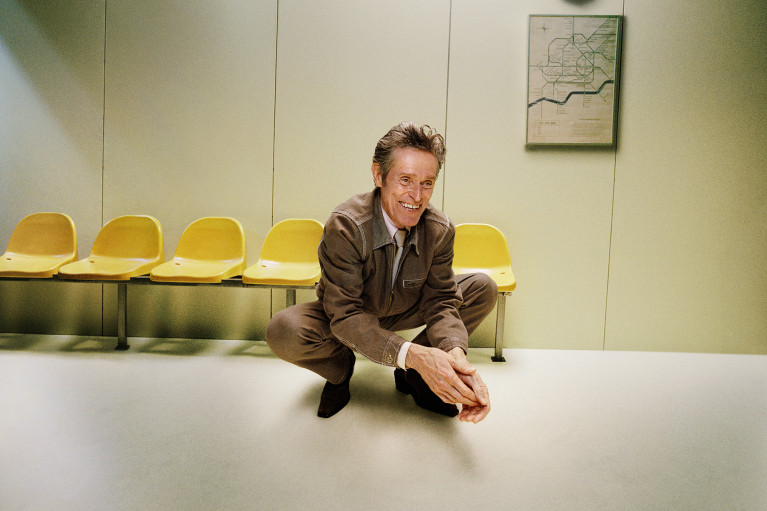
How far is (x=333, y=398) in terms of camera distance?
72.7 inches

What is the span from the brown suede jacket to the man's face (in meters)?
0.11

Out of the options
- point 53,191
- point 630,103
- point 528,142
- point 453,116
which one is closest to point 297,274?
point 453,116

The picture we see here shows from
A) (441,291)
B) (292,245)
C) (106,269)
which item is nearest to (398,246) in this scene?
(441,291)

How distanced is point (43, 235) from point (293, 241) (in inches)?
74.8

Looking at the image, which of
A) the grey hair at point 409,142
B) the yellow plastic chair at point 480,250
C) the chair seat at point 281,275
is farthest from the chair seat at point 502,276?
the grey hair at point 409,142

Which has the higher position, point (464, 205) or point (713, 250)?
point (464, 205)

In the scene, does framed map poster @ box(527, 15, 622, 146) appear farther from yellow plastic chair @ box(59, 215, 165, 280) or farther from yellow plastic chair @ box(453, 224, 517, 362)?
yellow plastic chair @ box(59, 215, 165, 280)

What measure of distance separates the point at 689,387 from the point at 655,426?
0.73 m

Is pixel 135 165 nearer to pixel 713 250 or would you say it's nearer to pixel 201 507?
pixel 201 507

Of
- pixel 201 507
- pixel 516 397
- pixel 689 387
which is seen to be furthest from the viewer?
pixel 689 387

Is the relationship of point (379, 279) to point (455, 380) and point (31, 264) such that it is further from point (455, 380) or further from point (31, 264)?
point (31, 264)

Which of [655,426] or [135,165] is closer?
[655,426]

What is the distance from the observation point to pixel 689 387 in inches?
90.2

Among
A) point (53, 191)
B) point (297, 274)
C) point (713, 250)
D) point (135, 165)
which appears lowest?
point (297, 274)
